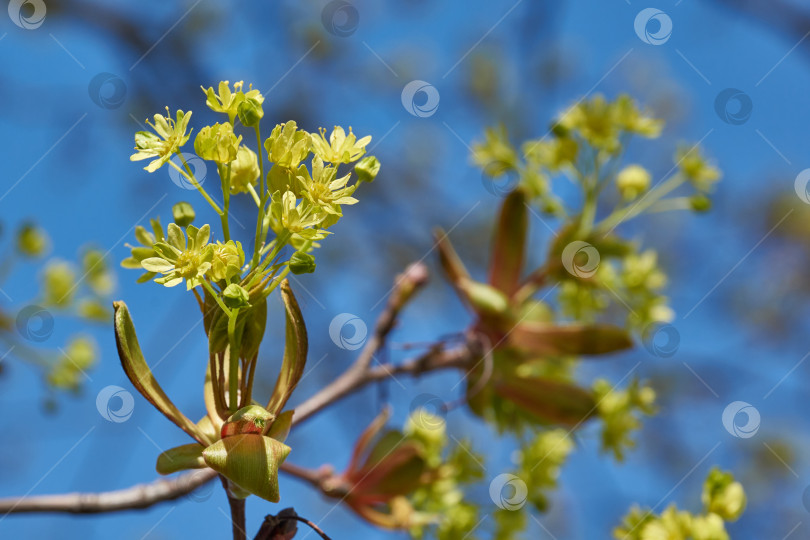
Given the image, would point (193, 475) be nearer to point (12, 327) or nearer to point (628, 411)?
point (12, 327)

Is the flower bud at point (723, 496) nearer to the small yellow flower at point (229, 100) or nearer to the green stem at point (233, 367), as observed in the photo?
the green stem at point (233, 367)

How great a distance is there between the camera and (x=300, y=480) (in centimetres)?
171

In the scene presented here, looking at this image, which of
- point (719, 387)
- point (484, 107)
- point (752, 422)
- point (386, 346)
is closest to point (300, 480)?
point (386, 346)

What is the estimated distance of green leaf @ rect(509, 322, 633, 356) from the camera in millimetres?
1849

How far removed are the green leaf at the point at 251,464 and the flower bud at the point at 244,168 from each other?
39cm

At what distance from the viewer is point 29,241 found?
6.65ft

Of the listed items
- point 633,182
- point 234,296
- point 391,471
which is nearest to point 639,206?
point 633,182

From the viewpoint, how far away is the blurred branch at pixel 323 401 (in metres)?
1.44

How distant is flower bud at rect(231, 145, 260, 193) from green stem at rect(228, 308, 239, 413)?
227 millimetres

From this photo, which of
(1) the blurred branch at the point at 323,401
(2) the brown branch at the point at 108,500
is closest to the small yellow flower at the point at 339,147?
(1) the blurred branch at the point at 323,401

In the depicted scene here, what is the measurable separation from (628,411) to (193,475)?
43.1 inches

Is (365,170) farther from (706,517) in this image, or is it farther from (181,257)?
(706,517)

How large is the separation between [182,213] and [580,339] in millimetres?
1100

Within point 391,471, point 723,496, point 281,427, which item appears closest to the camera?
point 281,427
